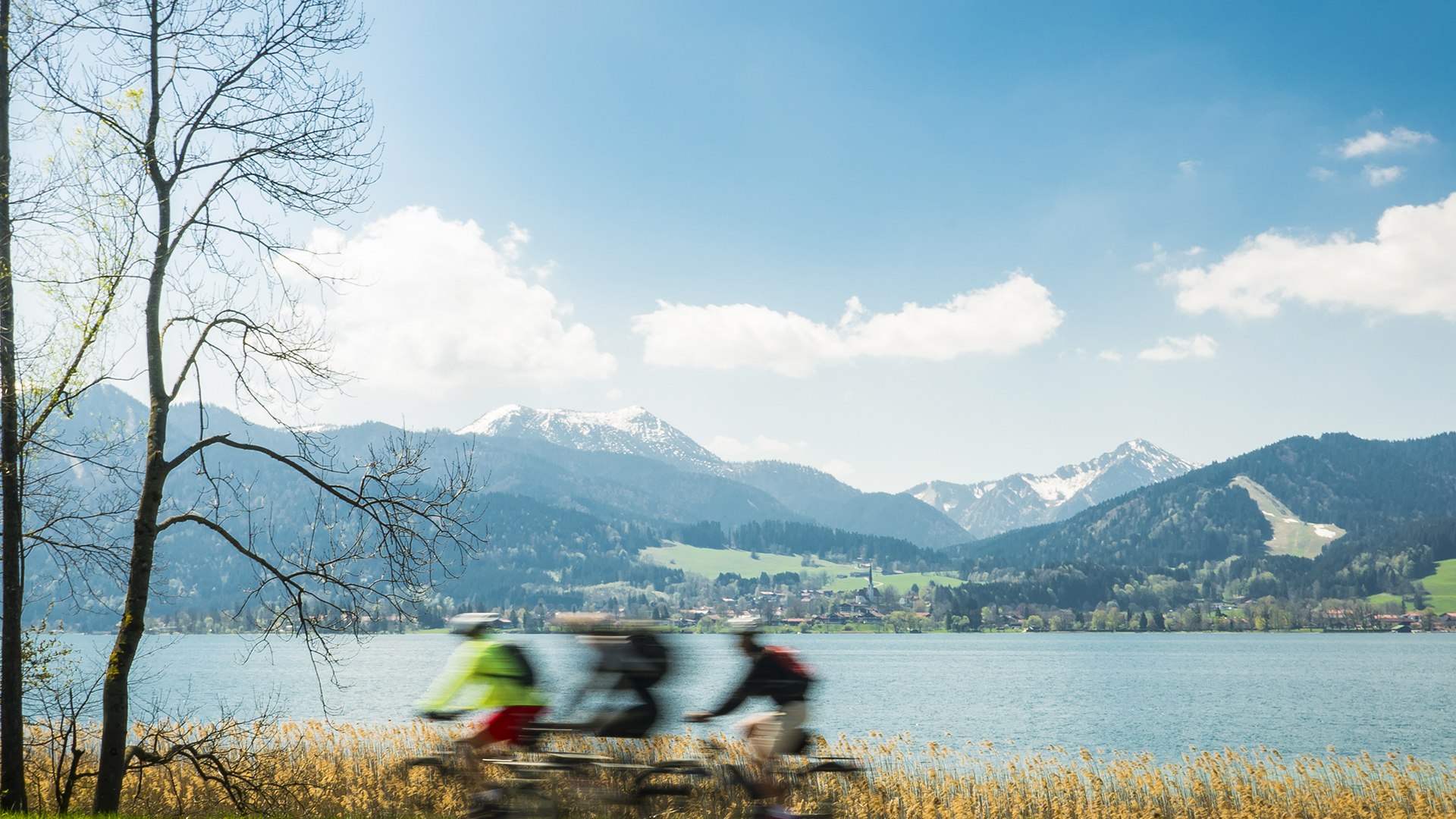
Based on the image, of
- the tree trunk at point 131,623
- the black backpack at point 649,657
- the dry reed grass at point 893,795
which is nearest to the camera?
the black backpack at point 649,657

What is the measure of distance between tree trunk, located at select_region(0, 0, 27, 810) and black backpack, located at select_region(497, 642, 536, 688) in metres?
8.20

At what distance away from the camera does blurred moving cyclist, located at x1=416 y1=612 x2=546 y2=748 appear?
964 centimetres

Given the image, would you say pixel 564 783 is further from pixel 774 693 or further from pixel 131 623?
pixel 131 623

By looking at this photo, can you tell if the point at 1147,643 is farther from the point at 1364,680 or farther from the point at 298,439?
the point at 298,439

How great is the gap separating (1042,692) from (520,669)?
67640 millimetres

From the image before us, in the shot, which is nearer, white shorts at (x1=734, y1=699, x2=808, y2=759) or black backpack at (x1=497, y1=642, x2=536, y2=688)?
black backpack at (x1=497, y1=642, x2=536, y2=688)

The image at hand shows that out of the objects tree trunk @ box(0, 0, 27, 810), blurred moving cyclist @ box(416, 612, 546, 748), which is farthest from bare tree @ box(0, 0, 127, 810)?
blurred moving cyclist @ box(416, 612, 546, 748)

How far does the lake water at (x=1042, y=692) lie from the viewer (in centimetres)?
4141

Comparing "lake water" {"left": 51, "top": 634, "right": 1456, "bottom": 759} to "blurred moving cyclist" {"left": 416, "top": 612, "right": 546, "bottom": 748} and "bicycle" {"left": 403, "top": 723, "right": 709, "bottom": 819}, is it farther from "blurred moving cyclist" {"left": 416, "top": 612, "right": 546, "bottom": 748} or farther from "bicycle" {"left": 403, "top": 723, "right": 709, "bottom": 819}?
"bicycle" {"left": 403, "top": 723, "right": 709, "bottom": 819}

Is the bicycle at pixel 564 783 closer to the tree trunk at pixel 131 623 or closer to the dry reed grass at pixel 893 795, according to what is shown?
the dry reed grass at pixel 893 795

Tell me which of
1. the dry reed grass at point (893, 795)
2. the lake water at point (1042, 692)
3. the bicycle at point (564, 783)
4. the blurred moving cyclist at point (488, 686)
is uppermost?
Answer: the blurred moving cyclist at point (488, 686)

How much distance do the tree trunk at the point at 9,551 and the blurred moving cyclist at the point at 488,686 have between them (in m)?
7.40

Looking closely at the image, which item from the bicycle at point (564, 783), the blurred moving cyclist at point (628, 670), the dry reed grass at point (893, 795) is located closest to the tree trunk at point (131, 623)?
the dry reed grass at point (893, 795)

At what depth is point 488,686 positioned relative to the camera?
9.71m
